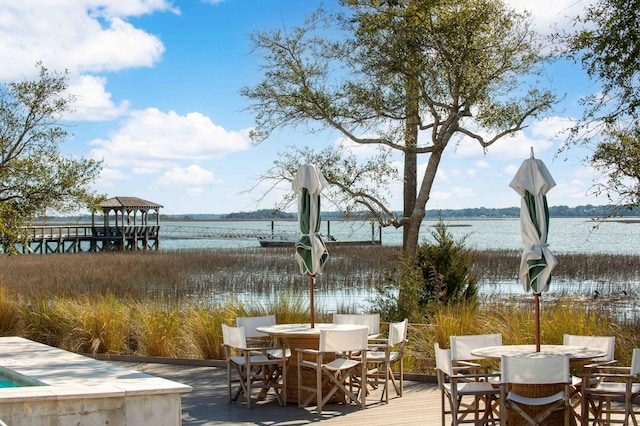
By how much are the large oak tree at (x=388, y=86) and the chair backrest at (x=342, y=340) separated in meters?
7.02

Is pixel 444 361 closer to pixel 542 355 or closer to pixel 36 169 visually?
pixel 542 355

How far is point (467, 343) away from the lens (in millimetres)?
6797

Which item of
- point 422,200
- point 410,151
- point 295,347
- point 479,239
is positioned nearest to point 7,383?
point 295,347

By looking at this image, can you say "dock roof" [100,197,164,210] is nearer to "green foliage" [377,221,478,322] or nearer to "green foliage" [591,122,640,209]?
"green foliage" [377,221,478,322]

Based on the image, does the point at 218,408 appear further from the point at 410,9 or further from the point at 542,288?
the point at 410,9

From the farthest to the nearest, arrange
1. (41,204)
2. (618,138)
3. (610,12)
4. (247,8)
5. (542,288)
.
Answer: (41,204)
(247,8)
(618,138)
(610,12)
(542,288)

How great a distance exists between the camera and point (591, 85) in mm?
10102

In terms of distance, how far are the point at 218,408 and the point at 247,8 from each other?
8.76 m

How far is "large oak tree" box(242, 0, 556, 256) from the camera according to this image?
13.2 m

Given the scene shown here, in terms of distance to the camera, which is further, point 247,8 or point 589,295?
point 589,295

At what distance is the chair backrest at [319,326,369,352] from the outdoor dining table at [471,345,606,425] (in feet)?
3.84

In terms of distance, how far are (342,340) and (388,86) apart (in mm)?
7786

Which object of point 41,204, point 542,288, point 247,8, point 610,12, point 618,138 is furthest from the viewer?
point 41,204

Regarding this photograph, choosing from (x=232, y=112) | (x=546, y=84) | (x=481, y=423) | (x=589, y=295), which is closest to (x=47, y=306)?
(x=232, y=112)
